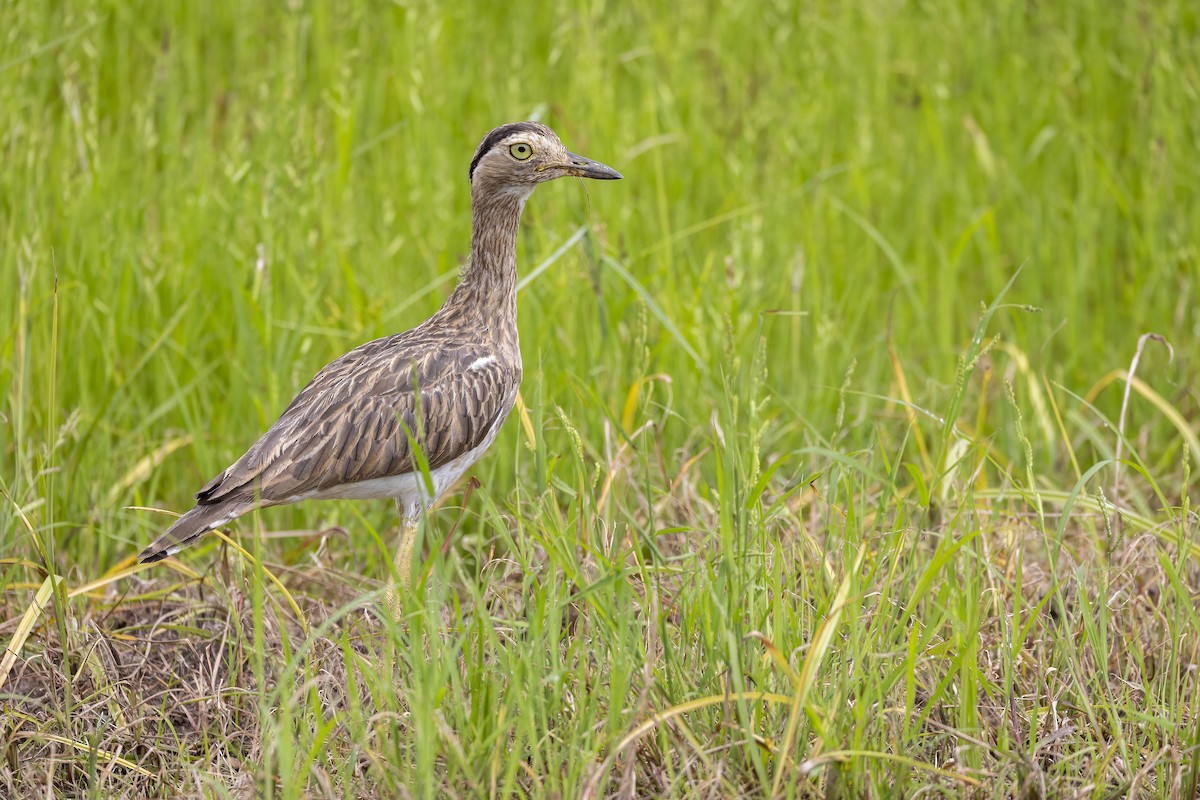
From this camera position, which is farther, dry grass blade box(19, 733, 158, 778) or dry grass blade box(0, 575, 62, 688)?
dry grass blade box(0, 575, 62, 688)

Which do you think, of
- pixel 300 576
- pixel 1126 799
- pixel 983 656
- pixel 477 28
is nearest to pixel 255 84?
pixel 477 28

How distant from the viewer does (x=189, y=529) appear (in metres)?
3.96

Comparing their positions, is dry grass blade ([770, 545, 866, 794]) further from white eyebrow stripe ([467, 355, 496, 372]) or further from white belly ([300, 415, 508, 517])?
white eyebrow stripe ([467, 355, 496, 372])

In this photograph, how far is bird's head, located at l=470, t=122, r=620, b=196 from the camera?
4469 mm

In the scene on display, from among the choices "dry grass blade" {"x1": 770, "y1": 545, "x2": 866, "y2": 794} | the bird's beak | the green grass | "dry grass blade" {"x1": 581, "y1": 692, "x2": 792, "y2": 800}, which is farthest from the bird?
"dry grass blade" {"x1": 770, "y1": 545, "x2": 866, "y2": 794}

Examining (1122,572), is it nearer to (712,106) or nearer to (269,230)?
(269,230)

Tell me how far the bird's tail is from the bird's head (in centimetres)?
145

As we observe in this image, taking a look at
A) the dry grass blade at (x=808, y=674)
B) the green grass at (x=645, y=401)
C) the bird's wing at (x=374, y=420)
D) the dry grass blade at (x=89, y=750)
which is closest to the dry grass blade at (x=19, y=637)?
Answer: the green grass at (x=645, y=401)

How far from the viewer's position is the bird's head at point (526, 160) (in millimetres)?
4469

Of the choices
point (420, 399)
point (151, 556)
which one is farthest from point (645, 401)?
point (151, 556)

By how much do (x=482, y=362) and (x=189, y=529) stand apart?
1.11 metres

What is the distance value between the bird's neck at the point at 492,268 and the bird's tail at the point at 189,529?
43.6 inches

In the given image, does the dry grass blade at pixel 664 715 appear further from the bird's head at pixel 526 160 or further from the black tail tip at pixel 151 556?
the bird's head at pixel 526 160

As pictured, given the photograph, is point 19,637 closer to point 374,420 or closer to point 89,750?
point 89,750
